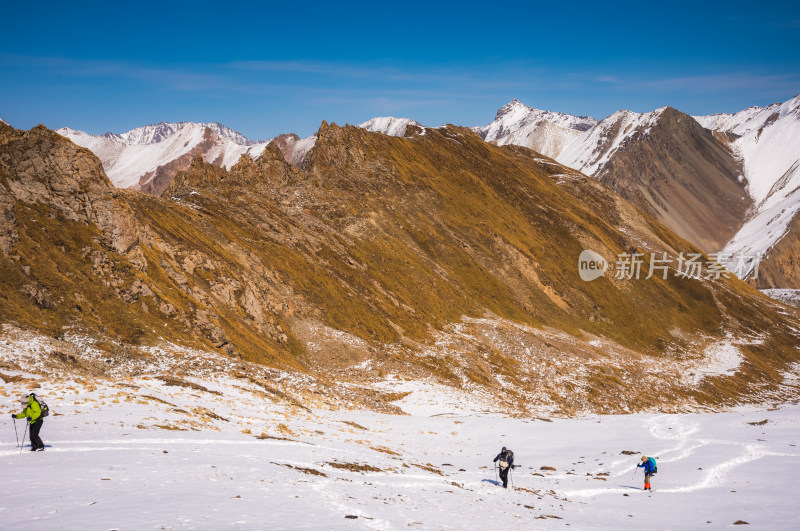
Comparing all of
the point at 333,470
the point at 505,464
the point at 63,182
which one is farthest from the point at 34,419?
the point at 63,182

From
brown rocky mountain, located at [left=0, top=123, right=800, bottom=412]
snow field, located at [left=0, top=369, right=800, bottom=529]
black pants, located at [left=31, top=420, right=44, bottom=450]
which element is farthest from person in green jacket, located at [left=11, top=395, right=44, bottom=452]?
brown rocky mountain, located at [left=0, top=123, right=800, bottom=412]

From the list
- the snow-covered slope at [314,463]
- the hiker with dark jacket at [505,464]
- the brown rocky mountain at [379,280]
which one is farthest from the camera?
the brown rocky mountain at [379,280]

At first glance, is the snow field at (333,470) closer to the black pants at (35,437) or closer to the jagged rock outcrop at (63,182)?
the black pants at (35,437)

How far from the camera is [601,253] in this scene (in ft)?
318

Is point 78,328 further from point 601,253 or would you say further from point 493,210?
point 601,253

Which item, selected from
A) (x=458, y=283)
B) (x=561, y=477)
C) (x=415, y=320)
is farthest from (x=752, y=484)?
(x=458, y=283)

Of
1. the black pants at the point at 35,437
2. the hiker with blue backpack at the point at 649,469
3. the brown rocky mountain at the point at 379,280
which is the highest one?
the brown rocky mountain at the point at 379,280

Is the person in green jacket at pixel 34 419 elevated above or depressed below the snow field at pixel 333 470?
above

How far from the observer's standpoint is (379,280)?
67500mm

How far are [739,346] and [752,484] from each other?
261 ft

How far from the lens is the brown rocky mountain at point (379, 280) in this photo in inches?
1497

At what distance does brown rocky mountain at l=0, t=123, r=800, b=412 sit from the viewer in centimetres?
3803

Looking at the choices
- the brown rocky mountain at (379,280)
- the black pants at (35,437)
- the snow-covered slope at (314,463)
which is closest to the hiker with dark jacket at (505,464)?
the snow-covered slope at (314,463)

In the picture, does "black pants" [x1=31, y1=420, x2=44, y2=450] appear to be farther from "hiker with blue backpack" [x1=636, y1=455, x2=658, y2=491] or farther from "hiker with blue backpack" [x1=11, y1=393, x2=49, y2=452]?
"hiker with blue backpack" [x1=636, y1=455, x2=658, y2=491]
